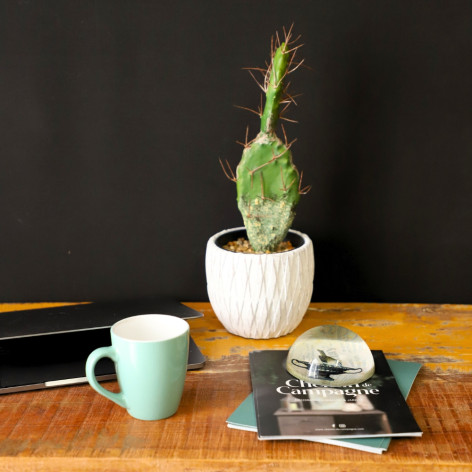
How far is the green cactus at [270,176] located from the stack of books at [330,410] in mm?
244

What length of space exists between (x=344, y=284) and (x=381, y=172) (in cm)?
24

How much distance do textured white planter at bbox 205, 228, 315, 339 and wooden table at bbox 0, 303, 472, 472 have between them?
5cm

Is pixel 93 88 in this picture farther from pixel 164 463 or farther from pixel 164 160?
pixel 164 463

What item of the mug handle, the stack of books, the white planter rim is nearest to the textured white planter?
the white planter rim

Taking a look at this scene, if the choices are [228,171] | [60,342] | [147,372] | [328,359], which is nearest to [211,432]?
[147,372]

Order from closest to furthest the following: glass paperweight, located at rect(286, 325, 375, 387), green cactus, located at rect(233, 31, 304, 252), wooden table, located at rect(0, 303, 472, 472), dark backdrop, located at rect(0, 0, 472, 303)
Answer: wooden table, located at rect(0, 303, 472, 472)
glass paperweight, located at rect(286, 325, 375, 387)
green cactus, located at rect(233, 31, 304, 252)
dark backdrop, located at rect(0, 0, 472, 303)

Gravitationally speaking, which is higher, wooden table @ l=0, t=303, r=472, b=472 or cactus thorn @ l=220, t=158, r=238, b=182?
cactus thorn @ l=220, t=158, r=238, b=182

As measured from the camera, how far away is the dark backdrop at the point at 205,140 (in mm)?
1086

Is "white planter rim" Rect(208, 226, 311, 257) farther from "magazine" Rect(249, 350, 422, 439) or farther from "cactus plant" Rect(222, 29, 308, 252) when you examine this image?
"magazine" Rect(249, 350, 422, 439)

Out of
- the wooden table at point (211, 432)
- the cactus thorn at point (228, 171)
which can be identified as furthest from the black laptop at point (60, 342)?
the cactus thorn at point (228, 171)

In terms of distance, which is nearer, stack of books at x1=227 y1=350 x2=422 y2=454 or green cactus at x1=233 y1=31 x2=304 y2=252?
stack of books at x1=227 y1=350 x2=422 y2=454

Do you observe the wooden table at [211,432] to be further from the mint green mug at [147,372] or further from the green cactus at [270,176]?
the green cactus at [270,176]

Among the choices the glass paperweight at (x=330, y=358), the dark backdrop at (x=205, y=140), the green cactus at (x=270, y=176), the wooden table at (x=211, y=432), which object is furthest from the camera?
the dark backdrop at (x=205, y=140)

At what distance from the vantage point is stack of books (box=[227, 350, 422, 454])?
2.30 feet
